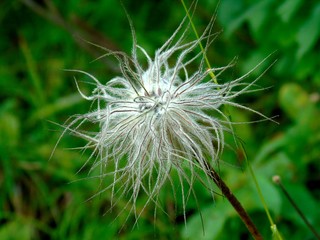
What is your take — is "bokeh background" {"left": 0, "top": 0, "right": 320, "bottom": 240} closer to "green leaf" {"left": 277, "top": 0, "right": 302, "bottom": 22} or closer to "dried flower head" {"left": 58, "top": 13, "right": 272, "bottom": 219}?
"green leaf" {"left": 277, "top": 0, "right": 302, "bottom": 22}

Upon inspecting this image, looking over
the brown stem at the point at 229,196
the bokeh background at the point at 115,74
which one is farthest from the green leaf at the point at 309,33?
the brown stem at the point at 229,196

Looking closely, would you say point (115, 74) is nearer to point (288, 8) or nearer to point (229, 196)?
point (288, 8)

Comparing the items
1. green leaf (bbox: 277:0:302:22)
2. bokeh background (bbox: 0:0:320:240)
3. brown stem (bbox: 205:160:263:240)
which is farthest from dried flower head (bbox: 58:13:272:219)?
green leaf (bbox: 277:0:302:22)

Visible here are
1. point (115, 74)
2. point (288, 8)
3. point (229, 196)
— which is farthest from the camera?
point (115, 74)

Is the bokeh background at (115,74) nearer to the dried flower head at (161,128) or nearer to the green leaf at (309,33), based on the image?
the green leaf at (309,33)

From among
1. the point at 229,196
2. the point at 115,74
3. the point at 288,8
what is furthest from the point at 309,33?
the point at 229,196

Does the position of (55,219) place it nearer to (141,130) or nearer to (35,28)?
(35,28)

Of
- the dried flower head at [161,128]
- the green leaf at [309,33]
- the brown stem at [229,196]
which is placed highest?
the green leaf at [309,33]

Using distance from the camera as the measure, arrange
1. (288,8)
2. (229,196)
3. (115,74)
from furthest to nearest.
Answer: (115,74), (288,8), (229,196)

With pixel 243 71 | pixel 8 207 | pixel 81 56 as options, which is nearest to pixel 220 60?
pixel 243 71
